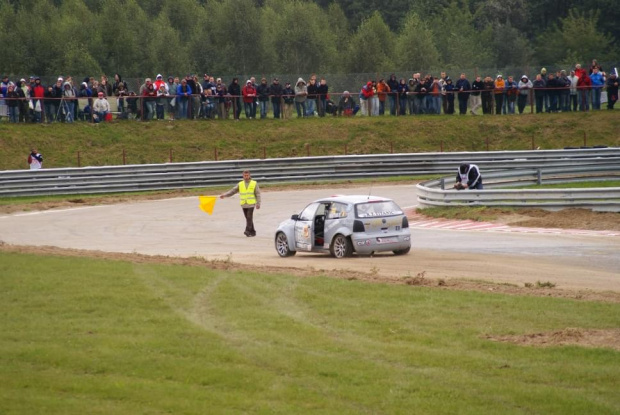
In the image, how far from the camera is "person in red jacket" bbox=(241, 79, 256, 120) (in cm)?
4578

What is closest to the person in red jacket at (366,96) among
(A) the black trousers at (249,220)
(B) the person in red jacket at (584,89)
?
(B) the person in red jacket at (584,89)

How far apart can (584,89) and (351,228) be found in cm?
2816

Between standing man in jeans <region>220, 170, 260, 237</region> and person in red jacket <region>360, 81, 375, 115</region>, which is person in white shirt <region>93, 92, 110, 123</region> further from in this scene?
standing man in jeans <region>220, 170, 260, 237</region>

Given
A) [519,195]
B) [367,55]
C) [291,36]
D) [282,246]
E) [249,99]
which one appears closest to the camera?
[282,246]

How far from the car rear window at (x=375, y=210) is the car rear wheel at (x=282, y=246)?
2016mm

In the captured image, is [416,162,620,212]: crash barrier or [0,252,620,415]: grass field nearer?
[0,252,620,415]: grass field

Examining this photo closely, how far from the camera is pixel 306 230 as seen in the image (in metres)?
22.7

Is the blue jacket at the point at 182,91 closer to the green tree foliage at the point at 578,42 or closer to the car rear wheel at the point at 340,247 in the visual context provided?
the car rear wheel at the point at 340,247

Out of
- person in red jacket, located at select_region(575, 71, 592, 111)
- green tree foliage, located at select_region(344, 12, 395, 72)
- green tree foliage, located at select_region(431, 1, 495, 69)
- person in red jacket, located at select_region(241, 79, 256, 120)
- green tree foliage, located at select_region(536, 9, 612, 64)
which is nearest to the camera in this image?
person in red jacket, located at select_region(241, 79, 256, 120)

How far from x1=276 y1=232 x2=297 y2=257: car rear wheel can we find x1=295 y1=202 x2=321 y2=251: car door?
22 centimetres

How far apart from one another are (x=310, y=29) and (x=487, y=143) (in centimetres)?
3468

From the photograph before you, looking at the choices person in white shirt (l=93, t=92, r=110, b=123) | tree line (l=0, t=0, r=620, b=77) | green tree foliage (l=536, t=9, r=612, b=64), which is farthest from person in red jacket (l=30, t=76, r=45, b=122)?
green tree foliage (l=536, t=9, r=612, b=64)

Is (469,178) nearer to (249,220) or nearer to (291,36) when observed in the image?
(249,220)

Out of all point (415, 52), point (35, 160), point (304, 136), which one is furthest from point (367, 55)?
point (35, 160)
